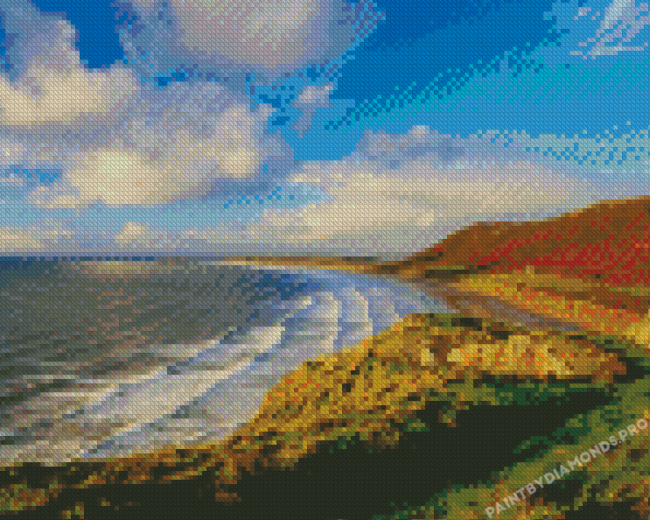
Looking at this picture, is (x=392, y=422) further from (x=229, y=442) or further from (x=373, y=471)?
(x=229, y=442)

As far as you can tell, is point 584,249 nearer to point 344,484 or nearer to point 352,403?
point 352,403

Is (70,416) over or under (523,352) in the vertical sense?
under

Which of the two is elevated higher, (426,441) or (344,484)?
(426,441)

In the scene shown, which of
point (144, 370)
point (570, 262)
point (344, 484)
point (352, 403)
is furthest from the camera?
point (570, 262)

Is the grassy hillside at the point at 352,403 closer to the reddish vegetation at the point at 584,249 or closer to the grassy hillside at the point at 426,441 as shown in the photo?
the grassy hillside at the point at 426,441

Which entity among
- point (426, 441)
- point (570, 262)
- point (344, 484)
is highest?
point (570, 262)

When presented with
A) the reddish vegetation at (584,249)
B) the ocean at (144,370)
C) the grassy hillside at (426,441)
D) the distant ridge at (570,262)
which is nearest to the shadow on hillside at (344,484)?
the grassy hillside at (426,441)

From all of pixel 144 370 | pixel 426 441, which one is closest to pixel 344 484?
pixel 426 441

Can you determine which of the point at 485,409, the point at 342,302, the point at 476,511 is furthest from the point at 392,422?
the point at 342,302
